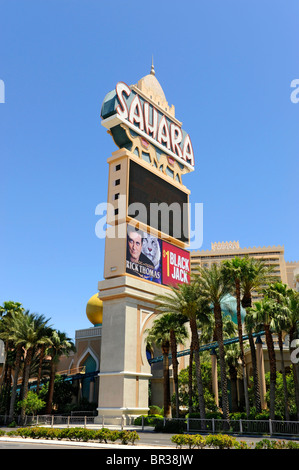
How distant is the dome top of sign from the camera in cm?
5950

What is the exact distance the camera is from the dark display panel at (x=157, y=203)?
5012cm

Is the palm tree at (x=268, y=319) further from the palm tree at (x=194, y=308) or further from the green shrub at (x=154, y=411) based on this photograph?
the green shrub at (x=154, y=411)

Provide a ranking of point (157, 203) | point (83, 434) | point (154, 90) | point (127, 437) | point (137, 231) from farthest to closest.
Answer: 1. point (154, 90)
2. point (157, 203)
3. point (137, 231)
4. point (83, 434)
5. point (127, 437)

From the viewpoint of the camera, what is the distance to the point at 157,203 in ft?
175

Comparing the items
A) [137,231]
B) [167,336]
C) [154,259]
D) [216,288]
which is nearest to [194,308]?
[216,288]

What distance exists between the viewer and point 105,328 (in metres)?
46.0

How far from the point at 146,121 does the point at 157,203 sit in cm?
1079

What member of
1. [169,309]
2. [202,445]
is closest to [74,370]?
[169,309]

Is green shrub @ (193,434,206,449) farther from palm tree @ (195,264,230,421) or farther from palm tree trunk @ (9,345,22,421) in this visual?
palm tree trunk @ (9,345,22,421)

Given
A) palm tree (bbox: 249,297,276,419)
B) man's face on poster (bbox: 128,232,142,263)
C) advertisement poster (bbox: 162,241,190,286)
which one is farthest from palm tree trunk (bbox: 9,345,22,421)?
palm tree (bbox: 249,297,276,419)

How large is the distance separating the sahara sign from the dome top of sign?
172cm

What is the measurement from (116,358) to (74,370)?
63.8ft

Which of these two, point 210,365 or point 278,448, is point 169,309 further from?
point 278,448

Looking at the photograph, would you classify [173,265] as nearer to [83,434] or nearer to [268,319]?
[268,319]
